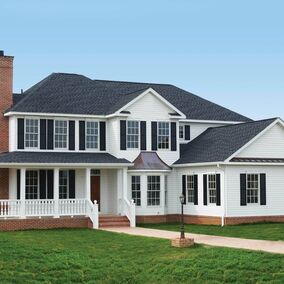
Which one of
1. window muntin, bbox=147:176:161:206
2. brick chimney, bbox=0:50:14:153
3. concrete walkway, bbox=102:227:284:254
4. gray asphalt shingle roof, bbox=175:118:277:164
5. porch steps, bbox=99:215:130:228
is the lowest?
porch steps, bbox=99:215:130:228

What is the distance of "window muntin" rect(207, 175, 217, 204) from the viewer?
32.2 metres

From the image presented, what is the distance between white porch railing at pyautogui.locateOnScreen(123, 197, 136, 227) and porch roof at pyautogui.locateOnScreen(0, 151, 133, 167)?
200 centimetres

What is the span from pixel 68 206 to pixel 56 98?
6967 millimetres

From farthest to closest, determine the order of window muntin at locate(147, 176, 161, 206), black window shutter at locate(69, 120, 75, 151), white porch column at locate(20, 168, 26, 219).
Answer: window muntin at locate(147, 176, 161, 206) → black window shutter at locate(69, 120, 75, 151) → white porch column at locate(20, 168, 26, 219)

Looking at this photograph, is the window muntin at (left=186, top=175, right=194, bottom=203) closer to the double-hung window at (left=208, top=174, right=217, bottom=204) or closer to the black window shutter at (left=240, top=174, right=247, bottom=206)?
the double-hung window at (left=208, top=174, right=217, bottom=204)

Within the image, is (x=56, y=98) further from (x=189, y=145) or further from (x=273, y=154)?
(x=273, y=154)

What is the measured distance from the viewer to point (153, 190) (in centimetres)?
3469

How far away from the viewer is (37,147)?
3344cm

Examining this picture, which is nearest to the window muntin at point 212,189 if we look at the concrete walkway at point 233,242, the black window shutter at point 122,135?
the black window shutter at point 122,135

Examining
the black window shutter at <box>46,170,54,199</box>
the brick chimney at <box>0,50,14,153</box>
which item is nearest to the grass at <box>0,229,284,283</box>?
the black window shutter at <box>46,170,54,199</box>

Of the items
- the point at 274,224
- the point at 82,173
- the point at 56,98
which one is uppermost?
the point at 56,98

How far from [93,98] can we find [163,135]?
4.66m

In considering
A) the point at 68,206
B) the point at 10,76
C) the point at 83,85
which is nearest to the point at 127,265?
the point at 68,206

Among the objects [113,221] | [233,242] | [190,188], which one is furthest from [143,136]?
[233,242]
